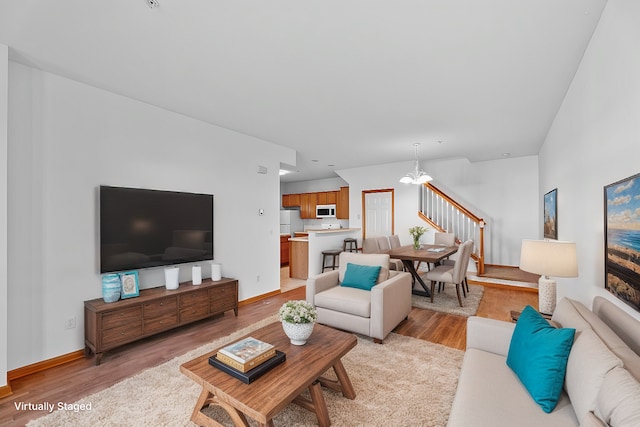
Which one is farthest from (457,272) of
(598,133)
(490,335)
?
(598,133)

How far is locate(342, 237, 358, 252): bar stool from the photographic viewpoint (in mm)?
6659

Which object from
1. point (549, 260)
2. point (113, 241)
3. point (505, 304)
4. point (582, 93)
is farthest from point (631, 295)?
point (113, 241)

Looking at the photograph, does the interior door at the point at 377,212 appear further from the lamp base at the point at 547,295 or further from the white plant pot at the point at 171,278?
the white plant pot at the point at 171,278

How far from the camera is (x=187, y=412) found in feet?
6.37

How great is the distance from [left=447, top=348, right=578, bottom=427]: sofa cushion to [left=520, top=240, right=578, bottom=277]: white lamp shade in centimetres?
88

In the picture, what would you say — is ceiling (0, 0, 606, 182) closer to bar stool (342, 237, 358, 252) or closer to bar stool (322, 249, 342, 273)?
bar stool (322, 249, 342, 273)

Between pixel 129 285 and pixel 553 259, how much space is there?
3810 mm

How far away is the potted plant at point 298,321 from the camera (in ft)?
6.55

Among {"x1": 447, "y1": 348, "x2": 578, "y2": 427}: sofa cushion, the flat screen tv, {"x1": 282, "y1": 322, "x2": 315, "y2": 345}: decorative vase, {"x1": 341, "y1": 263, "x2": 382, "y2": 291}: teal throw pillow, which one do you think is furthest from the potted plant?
the flat screen tv

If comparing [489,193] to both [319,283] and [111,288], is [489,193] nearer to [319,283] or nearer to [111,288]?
[319,283]

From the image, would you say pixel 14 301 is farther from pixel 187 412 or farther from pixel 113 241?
pixel 187 412

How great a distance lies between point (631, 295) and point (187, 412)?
8.85ft

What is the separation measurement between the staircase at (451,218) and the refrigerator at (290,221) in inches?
166

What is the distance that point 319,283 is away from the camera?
349 centimetres
